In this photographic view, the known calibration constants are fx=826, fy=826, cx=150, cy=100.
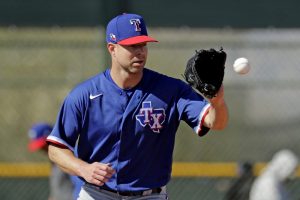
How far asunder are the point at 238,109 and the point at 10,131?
2.57m

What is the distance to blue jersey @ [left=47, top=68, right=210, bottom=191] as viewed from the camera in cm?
507

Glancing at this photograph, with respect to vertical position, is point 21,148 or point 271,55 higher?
point 271,55

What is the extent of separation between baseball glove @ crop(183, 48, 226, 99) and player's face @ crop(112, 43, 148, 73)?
395 millimetres

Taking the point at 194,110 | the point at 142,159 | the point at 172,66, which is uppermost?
the point at 194,110

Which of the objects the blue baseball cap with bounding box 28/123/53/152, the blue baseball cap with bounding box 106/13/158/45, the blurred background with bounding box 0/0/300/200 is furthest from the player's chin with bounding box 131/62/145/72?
the blurred background with bounding box 0/0/300/200

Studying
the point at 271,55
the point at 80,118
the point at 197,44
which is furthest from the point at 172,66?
the point at 80,118

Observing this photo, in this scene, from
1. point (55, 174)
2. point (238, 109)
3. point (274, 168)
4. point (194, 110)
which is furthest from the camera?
point (238, 109)

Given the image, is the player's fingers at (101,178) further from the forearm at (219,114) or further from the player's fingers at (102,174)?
the forearm at (219,114)

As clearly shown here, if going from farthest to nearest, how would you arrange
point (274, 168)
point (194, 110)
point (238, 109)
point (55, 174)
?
point (238, 109) → point (274, 168) → point (55, 174) → point (194, 110)

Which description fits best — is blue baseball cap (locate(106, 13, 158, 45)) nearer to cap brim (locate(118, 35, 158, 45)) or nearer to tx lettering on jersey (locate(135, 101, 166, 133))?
cap brim (locate(118, 35, 158, 45))

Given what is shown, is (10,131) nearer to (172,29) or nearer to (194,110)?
(172,29)

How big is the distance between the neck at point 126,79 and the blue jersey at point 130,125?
0.04 meters

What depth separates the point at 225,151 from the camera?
9.10 meters

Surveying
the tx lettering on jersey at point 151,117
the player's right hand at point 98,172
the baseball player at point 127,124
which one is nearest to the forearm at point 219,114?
the baseball player at point 127,124
